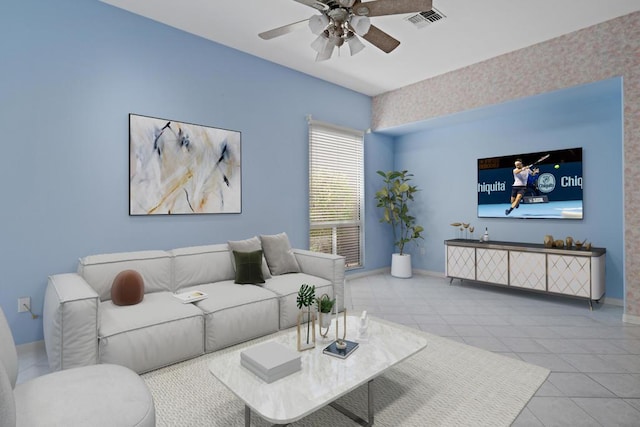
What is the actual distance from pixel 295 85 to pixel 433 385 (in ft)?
13.2

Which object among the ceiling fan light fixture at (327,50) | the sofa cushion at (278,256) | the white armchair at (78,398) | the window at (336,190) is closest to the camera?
the white armchair at (78,398)

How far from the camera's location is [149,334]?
239cm

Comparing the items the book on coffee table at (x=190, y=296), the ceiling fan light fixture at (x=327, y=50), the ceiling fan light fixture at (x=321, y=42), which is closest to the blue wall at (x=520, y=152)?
the ceiling fan light fixture at (x=327, y=50)

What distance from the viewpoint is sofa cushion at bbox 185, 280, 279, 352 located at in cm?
272

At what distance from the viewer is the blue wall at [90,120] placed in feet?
9.00

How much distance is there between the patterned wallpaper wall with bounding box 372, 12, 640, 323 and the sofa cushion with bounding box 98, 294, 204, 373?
425cm

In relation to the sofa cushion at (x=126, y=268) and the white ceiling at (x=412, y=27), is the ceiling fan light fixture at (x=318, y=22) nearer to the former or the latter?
the white ceiling at (x=412, y=27)

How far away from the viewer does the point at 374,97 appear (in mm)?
5863

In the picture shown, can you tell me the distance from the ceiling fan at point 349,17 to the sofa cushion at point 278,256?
2.09 meters

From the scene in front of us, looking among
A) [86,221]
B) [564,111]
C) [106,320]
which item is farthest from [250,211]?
[564,111]

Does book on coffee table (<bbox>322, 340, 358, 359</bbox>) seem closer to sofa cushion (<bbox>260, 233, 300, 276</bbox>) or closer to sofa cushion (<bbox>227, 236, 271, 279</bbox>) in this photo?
sofa cushion (<bbox>227, 236, 271, 279</bbox>)

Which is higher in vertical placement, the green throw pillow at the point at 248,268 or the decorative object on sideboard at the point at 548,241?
the decorative object on sideboard at the point at 548,241

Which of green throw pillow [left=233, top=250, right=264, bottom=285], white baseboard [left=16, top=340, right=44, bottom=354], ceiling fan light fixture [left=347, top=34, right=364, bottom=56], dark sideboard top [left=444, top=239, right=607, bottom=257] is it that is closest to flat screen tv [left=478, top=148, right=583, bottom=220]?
dark sideboard top [left=444, top=239, right=607, bottom=257]

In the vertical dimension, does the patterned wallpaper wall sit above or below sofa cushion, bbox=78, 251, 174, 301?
above
